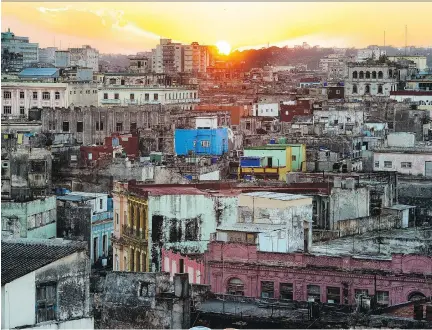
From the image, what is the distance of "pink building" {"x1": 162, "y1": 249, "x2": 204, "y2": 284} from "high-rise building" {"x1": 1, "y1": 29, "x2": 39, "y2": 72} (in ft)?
248

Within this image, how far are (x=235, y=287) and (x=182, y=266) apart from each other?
224cm

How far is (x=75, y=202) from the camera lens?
34812 mm

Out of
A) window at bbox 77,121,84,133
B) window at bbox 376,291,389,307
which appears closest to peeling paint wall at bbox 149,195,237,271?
window at bbox 376,291,389,307

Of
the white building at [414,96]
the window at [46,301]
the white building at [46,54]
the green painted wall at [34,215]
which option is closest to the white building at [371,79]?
the white building at [414,96]

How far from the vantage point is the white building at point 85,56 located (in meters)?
114

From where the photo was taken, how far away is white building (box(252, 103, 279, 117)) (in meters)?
70.6

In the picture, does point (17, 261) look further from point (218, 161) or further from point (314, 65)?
point (314, 65)

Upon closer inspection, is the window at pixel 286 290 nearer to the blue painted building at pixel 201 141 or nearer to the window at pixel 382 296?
the window at pixel 382 296

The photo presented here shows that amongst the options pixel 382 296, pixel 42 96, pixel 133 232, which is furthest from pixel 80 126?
pixel 382 296

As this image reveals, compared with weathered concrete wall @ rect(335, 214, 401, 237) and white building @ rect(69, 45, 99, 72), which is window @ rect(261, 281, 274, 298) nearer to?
weathered concrete wall @ rect(335, 214, 401, 237)

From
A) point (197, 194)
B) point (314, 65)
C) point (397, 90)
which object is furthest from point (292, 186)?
point (314, 65)

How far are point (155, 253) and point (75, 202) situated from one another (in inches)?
263

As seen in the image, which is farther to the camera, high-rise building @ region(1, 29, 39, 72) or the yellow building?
high-rise building @ region(1, 29, 39, 72)

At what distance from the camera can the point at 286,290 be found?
2389 centimetres
